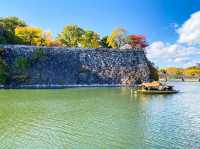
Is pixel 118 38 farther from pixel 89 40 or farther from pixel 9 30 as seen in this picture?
pixel 9 30

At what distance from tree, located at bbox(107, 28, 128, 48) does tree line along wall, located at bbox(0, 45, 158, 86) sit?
433 inches

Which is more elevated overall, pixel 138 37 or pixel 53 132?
pixel 138 37

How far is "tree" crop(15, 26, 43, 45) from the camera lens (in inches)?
2781

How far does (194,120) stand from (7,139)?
11.9m

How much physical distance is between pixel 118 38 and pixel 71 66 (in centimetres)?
2062

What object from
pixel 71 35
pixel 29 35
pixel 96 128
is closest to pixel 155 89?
pixel 96 128

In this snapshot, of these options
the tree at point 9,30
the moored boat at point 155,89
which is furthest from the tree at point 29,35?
the moored boat at point 155,89

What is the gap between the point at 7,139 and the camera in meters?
14.8

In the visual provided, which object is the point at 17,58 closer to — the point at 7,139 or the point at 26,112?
the point at 26,112

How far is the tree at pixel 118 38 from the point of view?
77.4 meters

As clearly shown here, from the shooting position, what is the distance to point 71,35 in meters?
79.9

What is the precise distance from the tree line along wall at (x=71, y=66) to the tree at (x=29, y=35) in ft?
39.9

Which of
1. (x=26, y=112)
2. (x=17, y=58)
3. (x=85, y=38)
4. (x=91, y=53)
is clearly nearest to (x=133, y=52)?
(x=91, y=53)

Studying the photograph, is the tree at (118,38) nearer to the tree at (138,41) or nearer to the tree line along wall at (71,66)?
the tree at (138,41)
